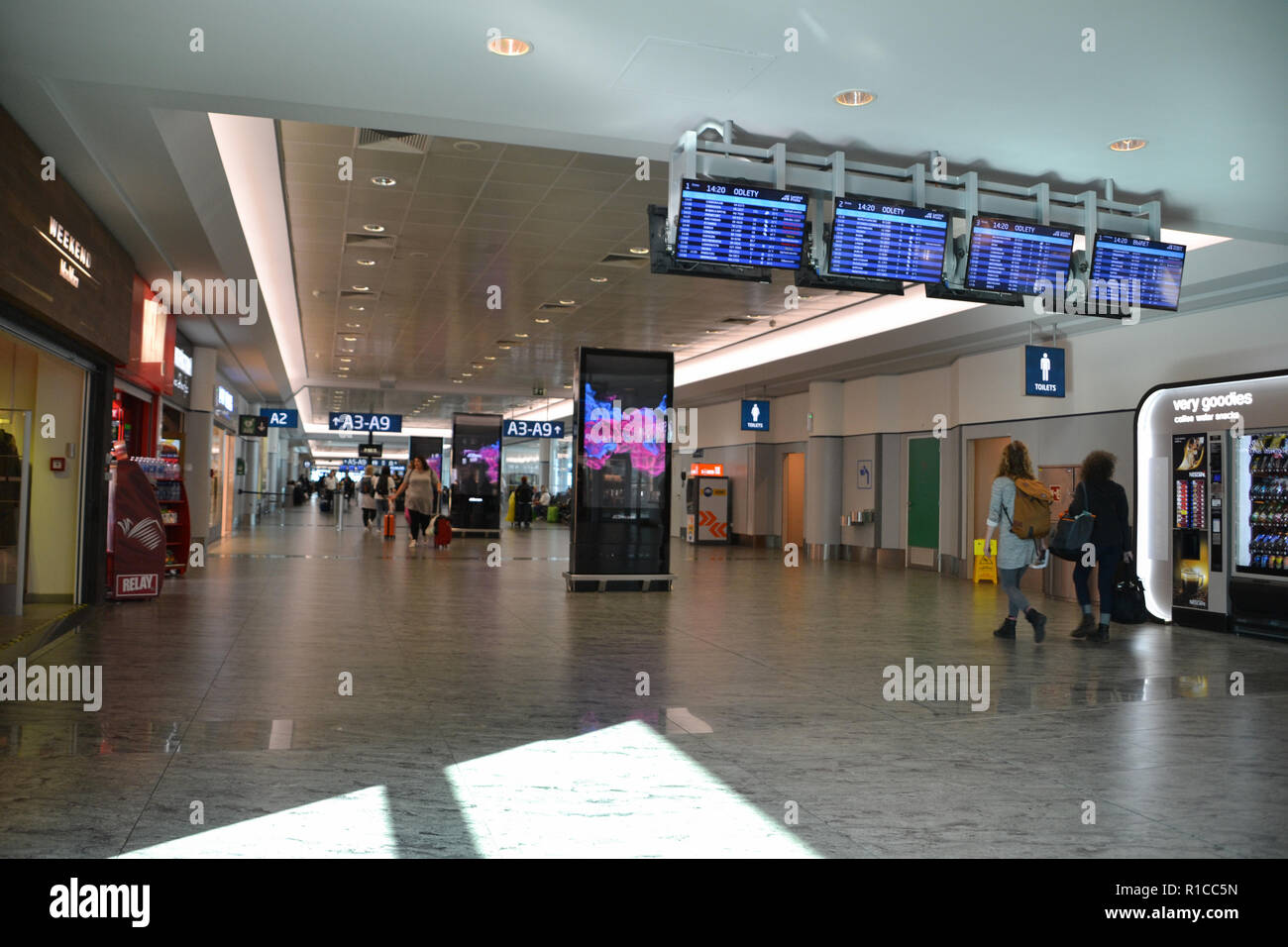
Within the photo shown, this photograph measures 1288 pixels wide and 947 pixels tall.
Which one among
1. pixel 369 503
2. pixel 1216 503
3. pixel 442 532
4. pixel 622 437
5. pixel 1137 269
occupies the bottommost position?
pixel 442 532

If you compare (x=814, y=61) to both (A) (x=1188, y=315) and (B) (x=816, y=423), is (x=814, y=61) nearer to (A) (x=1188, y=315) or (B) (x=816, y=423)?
(A) (x=1188, y=315)

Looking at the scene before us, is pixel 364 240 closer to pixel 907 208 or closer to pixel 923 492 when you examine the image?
pixel 907 208

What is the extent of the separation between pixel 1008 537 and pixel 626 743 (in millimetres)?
5174

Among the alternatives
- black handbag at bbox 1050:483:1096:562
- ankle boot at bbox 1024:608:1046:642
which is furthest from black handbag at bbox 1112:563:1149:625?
ankle boot at bbox 1024:608:1046:642

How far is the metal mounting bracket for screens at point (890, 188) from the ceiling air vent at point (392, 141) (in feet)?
9.23

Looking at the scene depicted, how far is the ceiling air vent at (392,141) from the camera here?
8.87 meters

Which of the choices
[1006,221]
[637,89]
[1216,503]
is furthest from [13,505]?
[1216,503]

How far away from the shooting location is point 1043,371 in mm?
13008

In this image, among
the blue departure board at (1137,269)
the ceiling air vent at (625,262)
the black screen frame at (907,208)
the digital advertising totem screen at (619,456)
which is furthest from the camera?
the ceiling air vent at (625,262)

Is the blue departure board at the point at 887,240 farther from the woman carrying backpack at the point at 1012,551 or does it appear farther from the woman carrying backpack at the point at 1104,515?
the woman carrying backpack at the point at 1104,515

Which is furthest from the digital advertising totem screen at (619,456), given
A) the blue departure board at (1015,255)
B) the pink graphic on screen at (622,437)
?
the blue departure board at (1015,255)

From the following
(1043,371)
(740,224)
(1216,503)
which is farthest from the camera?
(1043,371)
